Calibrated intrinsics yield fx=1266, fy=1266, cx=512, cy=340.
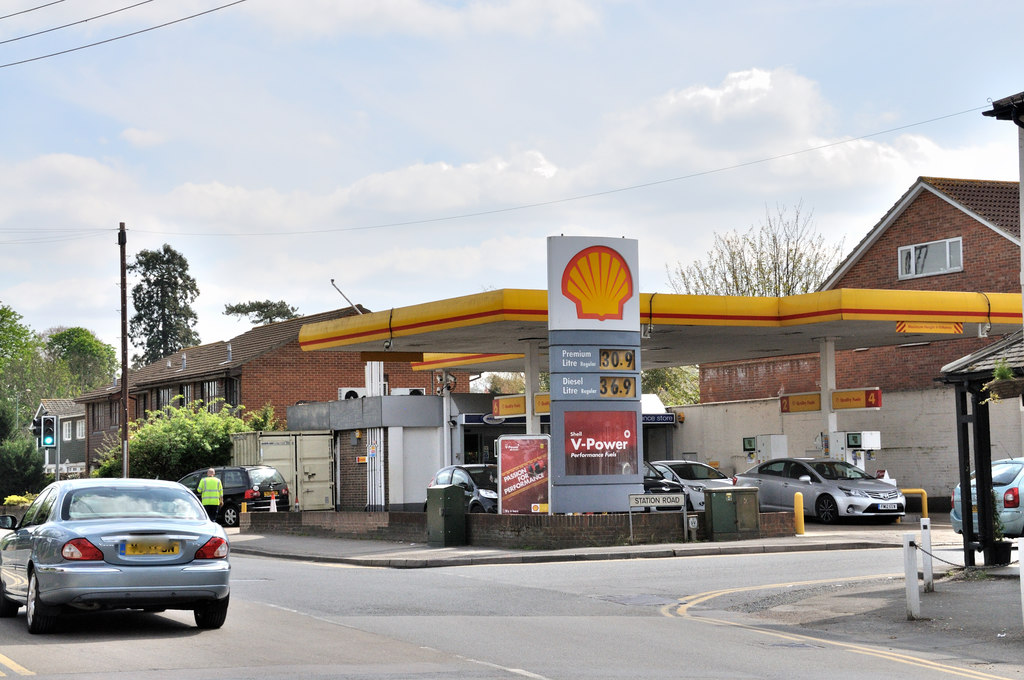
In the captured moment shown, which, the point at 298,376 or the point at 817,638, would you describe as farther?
the point at 298,376

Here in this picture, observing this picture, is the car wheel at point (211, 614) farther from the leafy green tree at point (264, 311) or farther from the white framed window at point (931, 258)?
the leafy green tree at point (264, 311)

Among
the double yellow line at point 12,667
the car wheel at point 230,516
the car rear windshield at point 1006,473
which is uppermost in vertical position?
the car rear windshield at point 1006,473

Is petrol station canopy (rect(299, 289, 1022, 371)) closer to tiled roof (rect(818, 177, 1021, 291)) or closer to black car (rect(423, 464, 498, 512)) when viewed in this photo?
black car (rect(423, 464, 498, 512))

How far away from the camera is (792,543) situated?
2277cm

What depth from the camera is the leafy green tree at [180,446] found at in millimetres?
42312

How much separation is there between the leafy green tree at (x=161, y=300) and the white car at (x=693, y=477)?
2880 inches

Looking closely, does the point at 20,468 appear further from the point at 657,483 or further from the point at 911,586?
the point at 911,586

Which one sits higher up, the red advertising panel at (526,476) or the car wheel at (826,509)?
the red advertising panel at (526,476)

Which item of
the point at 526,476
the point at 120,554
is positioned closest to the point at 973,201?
the point at 526,476

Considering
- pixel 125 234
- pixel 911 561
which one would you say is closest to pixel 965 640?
pixel 911 561

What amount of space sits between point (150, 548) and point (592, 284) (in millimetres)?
13779

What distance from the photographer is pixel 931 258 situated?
3794 centimetres

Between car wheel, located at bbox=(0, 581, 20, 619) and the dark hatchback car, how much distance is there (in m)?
21.0

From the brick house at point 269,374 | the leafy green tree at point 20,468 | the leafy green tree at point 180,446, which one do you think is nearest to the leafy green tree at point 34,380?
the leafy green tree at point 20,468
